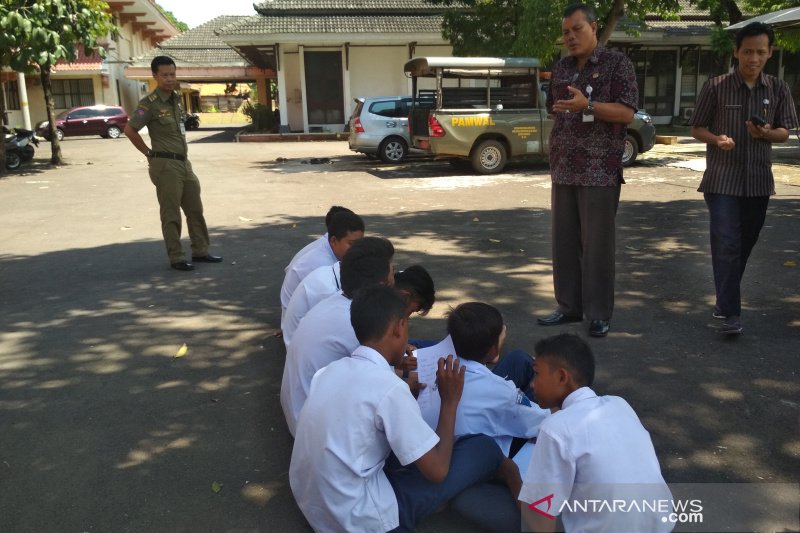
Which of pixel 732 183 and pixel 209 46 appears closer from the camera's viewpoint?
pixel 732 183

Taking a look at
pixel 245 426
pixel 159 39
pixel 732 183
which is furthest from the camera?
pixel 159 39

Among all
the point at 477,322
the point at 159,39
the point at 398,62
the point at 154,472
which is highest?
the point at 159,39

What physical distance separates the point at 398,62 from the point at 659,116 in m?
10.6

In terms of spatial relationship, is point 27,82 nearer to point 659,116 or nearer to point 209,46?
point 209,46

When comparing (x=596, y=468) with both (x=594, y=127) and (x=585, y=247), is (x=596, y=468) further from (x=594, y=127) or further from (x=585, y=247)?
(x=594, y=127)

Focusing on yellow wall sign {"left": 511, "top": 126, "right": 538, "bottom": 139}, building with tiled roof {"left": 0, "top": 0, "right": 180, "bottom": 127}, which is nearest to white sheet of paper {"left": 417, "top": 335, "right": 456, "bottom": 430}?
yellow wall sign {"left": 511, "top": 126, "right": 538, "bottom": 139}

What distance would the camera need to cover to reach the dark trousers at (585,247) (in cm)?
466

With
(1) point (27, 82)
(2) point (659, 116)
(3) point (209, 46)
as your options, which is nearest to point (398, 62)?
(2) point (659, 116)

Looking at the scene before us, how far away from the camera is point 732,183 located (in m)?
4.48

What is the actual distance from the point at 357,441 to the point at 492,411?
758 mm

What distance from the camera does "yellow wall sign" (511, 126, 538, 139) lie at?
14297mm

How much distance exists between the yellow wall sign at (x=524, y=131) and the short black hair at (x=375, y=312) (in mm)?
12106

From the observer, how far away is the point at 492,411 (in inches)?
119

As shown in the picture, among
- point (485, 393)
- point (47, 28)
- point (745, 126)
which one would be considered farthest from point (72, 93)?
point (485, 393)
